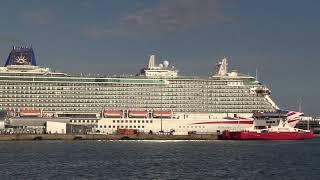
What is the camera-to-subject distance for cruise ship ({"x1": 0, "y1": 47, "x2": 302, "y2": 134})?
389 ft

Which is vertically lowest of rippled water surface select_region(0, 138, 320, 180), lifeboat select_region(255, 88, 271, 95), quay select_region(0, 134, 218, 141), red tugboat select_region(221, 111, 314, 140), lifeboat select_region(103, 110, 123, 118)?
Answer: rippled water surface select_region(0, 138, 320, 180)

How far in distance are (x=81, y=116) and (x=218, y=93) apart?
84.0ft

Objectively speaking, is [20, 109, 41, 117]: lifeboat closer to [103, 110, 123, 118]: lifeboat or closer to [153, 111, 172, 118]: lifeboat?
[103, 110, 123, 118]: lifeboat

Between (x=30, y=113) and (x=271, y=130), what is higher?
(x=30, y=113)

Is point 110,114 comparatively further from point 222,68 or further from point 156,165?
point 156,165

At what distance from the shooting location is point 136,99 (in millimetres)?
121250

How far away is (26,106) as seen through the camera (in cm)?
11794

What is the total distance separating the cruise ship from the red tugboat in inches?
54.1

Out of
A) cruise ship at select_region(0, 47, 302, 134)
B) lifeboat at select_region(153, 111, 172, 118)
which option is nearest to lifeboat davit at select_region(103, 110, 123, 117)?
cruise ship at select_region(0, 47, 302, 134)

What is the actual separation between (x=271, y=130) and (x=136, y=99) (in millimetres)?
24501

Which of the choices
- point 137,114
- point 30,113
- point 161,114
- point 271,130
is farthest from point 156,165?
point 271,130

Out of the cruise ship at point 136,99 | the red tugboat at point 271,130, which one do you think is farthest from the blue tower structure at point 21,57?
the red tugboat at point 271,130

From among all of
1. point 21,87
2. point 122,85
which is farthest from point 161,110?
point 21,87

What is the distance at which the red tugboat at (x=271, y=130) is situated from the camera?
11464cm
